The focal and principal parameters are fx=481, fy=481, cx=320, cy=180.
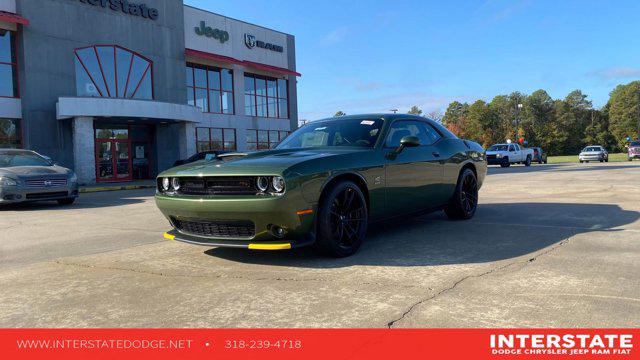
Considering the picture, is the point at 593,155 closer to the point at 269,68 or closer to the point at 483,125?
the point at 269,68

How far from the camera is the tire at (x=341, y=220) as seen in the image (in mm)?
4207

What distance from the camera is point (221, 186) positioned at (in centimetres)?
420

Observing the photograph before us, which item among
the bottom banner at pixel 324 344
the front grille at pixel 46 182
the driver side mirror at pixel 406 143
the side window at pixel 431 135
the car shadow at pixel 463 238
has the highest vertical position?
the side window at pixel 431 135

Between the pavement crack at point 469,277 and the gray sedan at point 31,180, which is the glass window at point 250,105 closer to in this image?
the gray sedan at point 31,180

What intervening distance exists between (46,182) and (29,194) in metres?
0.42


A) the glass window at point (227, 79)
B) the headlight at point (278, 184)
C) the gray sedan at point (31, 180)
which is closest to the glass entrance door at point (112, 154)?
the glass window at point (227, 79)

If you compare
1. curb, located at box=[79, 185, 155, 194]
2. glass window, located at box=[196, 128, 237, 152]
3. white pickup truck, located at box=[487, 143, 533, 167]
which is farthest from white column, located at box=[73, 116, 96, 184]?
white pickup truck, located at box=[487, 143, 533, 167]

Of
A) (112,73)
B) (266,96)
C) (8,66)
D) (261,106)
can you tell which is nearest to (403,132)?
(8,66)

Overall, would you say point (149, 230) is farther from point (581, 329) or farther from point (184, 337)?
point (581, 329)

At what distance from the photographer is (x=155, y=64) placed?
83.9ft

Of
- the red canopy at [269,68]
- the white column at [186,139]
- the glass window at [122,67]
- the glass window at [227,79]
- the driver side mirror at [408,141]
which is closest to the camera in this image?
the driver side mirror at [408,141]

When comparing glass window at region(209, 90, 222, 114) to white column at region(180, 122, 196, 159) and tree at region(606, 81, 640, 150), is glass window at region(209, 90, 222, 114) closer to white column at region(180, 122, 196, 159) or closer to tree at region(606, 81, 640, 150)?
white column at region(180, 122, 196, 159)

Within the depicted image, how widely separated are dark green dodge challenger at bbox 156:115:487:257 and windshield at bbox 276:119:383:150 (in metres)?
0.01

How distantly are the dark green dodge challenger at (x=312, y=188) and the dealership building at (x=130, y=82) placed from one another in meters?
18.6
